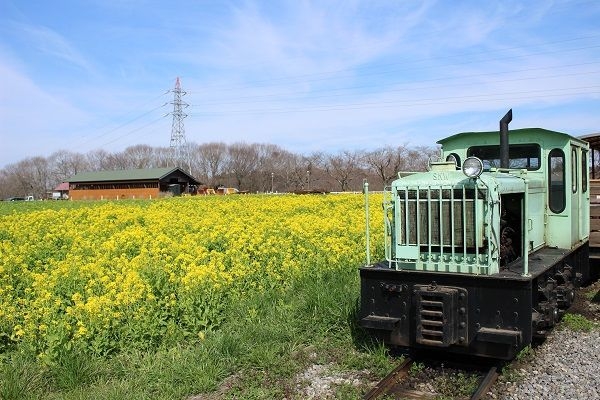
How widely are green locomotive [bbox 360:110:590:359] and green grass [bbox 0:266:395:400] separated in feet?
2.21

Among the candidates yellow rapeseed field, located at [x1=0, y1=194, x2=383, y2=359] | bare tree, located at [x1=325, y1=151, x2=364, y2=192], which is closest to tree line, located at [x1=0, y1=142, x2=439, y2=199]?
bare tree, located at [x1=325, y1=151, x2=364, y2=192]

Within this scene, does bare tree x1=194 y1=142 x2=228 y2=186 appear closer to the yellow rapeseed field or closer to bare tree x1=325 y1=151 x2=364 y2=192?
bare tree x1=325 y1=151 x2=364 y2=192

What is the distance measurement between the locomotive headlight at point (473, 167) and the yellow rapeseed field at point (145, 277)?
369 cm

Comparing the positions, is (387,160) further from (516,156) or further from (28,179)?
(28,179)

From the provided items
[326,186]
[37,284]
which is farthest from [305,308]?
[326,186]

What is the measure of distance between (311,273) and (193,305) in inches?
103

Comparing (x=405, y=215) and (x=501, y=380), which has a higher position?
(x=405, y=215)

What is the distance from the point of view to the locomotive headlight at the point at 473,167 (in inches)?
214

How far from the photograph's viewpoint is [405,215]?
20.2ft

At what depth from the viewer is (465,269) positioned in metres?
5.75

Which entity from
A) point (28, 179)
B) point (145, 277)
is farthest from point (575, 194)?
point (28, 179)

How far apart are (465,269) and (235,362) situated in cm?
276

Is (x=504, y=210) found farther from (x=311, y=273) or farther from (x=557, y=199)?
(x=311, y=273)

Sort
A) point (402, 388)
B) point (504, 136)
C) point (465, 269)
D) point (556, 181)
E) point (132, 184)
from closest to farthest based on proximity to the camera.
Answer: point (402, 388) → point (465, 269) → point (504, 136) → point (556, 181) → point (132, 184)
